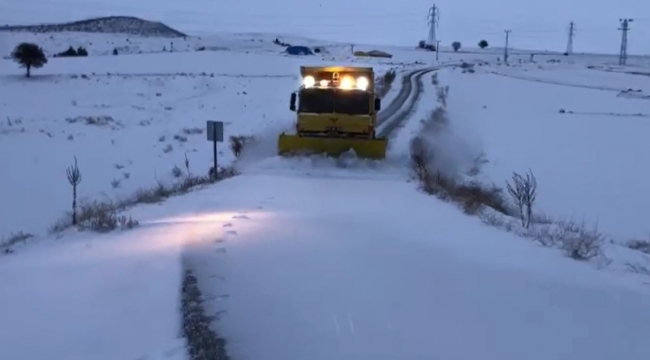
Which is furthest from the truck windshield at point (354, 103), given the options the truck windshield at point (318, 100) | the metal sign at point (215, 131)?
the metal sign at point (215, 131)

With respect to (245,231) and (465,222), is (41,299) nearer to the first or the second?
(245,231)

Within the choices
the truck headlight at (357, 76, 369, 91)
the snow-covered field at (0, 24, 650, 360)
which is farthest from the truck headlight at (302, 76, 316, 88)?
the snow-covered field at (0, 24, 650, 360)

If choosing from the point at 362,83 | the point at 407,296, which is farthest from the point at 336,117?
the point at 407,296

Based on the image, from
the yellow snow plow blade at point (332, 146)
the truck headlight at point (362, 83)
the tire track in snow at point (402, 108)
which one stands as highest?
the truck headlight at point (362, 83)

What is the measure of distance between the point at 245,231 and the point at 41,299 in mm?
3383

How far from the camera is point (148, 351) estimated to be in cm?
601

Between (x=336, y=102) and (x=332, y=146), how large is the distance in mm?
1586

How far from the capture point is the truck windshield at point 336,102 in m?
22.2

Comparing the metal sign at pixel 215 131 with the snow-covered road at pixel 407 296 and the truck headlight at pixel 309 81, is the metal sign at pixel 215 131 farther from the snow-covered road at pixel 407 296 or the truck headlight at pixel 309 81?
the snow-covered road at pixel 407 296

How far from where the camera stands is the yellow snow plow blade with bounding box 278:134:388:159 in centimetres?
2112

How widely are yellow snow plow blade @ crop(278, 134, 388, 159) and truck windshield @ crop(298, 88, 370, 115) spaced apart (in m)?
1.19

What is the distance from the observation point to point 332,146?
21266 mm

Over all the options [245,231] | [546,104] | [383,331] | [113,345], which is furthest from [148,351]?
[546,104]

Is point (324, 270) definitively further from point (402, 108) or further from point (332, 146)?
point (402, 108)
